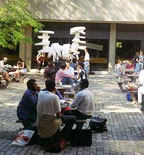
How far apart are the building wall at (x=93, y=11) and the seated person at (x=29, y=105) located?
18118mm

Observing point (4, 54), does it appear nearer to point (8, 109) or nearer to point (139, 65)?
point (139, 65)

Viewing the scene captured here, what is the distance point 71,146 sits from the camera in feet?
24.8

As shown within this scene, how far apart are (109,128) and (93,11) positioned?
17459 millimetres

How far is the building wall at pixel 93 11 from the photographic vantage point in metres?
25.4

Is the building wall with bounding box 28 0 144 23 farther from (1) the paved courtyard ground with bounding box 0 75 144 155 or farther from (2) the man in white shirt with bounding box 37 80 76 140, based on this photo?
(2) the man in white shirt with bounding box 37 80 76 140

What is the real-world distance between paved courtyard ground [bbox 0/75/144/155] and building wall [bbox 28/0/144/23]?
36.8 feet

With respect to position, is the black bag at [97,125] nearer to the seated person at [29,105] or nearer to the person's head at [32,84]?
the seated person at [29,105]

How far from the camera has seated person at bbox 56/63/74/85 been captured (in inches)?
529

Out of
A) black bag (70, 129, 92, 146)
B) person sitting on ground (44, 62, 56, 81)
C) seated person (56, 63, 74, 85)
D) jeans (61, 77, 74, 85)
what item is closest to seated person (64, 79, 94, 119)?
black bag (70, 129, 92, 146)

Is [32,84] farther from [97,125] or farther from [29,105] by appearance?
[97,125]

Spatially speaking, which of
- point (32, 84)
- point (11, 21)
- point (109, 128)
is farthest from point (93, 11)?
point (32, 84)

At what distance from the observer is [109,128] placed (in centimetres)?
931

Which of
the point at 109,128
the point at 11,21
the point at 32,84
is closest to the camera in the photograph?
the point at 32,84

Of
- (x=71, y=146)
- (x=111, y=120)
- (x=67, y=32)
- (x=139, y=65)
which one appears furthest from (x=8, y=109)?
(x=67, y=32)
